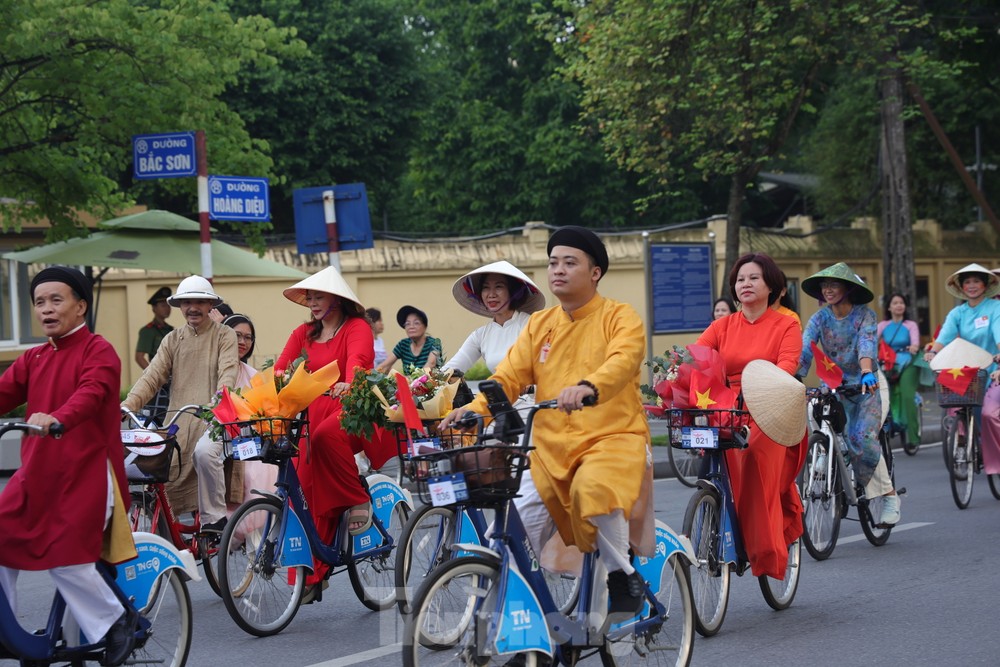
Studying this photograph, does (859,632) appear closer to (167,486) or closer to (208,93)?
(167,486)

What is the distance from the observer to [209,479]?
24.3 ft

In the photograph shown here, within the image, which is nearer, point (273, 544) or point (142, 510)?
point (273, 544)

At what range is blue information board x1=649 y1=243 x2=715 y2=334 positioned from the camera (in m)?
16.3

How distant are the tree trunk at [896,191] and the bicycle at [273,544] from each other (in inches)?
612

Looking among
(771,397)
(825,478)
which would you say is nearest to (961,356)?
(825,478)

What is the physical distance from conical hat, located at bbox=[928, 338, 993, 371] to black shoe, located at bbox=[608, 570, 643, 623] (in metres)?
6.66

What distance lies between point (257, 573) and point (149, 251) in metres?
8.43

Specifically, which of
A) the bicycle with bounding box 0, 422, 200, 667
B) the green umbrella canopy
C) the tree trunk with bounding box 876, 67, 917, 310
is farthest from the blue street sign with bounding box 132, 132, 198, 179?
the tree trunk with bounding box 876, 67, 917, 310

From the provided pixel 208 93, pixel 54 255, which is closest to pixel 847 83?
pixel 208 93

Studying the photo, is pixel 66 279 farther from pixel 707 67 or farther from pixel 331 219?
pixel 707 67

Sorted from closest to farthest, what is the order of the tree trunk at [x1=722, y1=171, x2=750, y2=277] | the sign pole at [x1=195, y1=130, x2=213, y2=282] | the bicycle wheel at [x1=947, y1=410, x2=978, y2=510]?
the bicycle wheel at [x1=947, y1=410, x2=978, y2=510] < the sign pole at [x1=195, y1=130, x2=213, y2=282] < the tree trunk at [x1=722, y1=171, x2=750, y2=277]

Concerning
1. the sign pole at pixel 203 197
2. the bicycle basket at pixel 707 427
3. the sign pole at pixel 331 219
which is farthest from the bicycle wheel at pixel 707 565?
the sign pole at pixel 203 197

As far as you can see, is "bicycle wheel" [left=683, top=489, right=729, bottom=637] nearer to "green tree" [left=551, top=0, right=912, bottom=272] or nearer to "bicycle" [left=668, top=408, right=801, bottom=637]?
"bicycle" [left=668, top=408, right=801, bottom=637]

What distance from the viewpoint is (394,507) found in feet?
24.1
